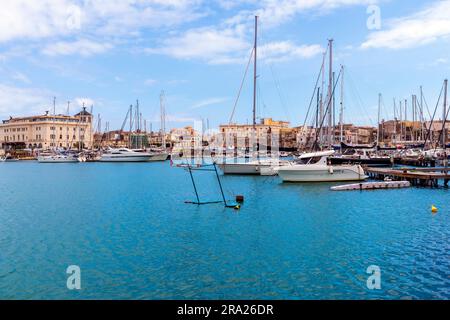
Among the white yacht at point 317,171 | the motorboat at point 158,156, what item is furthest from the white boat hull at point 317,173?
the motorboat at point 158,156

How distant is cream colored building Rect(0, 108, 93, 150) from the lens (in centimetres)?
16012

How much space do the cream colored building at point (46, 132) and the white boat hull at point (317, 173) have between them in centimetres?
12722

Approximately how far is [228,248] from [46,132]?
15854 cm

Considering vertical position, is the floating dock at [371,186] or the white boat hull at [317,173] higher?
the white boat hull at [317,173]

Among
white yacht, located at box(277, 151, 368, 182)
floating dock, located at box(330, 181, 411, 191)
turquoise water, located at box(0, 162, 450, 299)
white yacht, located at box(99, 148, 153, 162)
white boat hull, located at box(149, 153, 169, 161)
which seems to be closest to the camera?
turquoise water, located at box(0, 162, 450, 299)

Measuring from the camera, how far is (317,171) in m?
46.5

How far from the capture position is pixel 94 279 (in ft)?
50.4

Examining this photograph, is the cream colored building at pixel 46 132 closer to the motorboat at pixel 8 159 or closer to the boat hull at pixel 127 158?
the motorboat at pixel 8 159

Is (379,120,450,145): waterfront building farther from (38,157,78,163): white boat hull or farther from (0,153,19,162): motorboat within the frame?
(0,153,19,162): motorboat

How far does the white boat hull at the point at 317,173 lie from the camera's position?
4634 cm

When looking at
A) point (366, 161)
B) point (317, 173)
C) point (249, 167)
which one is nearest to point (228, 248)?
point (317, 173)

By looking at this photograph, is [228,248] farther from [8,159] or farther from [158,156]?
[8,159]

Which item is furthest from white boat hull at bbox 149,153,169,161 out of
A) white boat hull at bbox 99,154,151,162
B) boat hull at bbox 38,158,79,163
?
boat hull at bbox 38,158,79,163

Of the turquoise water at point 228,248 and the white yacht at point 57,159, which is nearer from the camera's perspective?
the turquoise water at point 228,248
